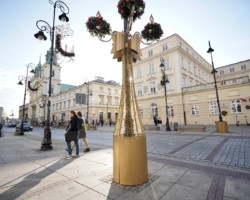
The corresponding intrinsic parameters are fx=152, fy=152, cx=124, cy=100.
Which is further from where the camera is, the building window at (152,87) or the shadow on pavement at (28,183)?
the building window at (152,87)

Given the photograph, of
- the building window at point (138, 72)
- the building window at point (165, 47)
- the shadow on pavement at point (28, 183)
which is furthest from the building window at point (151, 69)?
the shadow on pavement at point (28, 183)

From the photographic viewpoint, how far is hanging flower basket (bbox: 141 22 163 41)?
4488 millimetres

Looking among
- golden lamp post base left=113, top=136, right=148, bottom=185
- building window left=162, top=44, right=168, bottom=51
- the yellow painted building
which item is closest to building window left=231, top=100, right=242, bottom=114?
the yellow painted building

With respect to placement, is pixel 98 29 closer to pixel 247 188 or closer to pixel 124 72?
pixel 124 72

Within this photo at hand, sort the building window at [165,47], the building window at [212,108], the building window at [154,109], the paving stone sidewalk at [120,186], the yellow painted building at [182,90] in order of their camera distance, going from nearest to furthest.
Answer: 1. the paving stone sidewalk at [120,186]
2. the yellow painted building at [182,90]
3. the building window at [212,108]
4. the building window at [165,47]
5. the building window at [154,109]

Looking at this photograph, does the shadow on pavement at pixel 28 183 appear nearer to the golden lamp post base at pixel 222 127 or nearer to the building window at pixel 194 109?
the golden lamp post base at pixel 222 127

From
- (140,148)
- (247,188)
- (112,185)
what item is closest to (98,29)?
(140,148)

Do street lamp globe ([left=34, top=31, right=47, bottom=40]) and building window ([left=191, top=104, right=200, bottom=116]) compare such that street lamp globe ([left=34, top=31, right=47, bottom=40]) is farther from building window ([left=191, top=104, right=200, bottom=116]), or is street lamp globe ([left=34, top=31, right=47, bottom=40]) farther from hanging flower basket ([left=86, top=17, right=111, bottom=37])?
building window ([left=191, top=104, right=200, bottom=116])

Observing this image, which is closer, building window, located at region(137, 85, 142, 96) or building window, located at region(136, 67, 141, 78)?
building window, located at region(137, 85, 142, 96)

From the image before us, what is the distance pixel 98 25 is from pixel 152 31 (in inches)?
62.1

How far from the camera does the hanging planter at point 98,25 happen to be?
4273 millimetres

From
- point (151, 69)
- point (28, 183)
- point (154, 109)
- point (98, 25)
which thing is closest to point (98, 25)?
point (98, 25)

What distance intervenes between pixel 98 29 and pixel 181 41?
2895 cm

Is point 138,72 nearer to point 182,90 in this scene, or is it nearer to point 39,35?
point 182,90
